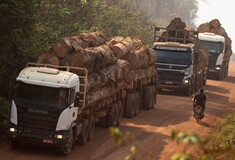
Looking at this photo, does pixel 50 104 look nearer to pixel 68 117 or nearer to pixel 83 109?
pixel 68 117

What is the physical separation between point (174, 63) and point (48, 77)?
57.6 ft

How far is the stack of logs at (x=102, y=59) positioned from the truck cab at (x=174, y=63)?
5.26m

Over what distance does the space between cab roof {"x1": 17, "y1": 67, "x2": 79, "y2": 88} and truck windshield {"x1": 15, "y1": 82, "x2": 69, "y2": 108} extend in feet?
0.47

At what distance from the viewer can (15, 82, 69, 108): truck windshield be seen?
14.8 m

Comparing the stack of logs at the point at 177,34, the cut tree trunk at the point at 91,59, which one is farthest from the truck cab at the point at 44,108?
the stack of logs at the point at 177,34

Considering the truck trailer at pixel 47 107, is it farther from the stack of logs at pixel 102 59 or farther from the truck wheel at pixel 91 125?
the truck wheel at pixel 91 125

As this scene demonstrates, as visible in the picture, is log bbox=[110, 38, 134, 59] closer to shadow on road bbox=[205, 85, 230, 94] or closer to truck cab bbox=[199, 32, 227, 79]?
shadow on road bbox=[205, 85, 230, 94]

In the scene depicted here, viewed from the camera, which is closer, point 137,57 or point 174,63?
point 137,57

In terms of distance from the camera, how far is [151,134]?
20.2 meters

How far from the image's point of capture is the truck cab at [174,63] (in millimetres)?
31688

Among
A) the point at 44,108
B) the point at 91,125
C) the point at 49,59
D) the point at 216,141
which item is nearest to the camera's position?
the point at 44,108

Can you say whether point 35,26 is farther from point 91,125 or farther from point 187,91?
point 187,91

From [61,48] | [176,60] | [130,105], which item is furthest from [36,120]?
[176,60]

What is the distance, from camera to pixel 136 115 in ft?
80.8
